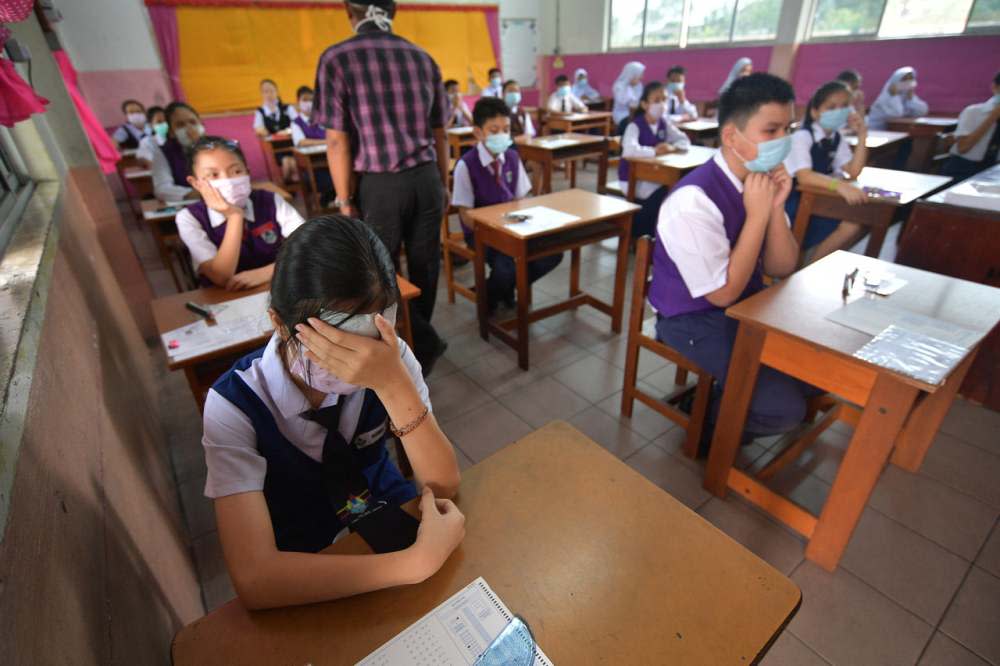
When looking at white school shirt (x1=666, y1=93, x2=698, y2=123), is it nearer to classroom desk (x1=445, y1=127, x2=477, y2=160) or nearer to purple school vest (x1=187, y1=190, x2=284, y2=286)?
classroom desk (x1=445, y1=127, x2=477, y2=160)

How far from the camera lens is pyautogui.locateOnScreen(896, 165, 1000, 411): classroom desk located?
2053 mm

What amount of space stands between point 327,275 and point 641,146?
3.78m

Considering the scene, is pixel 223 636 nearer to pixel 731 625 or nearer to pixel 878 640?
pixel 731 625

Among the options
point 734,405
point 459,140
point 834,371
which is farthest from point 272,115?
point 834,371

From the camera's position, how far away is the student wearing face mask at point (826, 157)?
281 centimetres

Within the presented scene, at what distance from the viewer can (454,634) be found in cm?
68

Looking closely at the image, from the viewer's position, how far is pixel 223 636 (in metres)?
0.69

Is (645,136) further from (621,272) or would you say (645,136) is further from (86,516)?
(86,516)

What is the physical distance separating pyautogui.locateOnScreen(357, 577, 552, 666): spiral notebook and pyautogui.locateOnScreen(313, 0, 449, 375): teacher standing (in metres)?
1.54

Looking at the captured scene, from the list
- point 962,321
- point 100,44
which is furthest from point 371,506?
point 100,44

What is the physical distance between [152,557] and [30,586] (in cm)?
70

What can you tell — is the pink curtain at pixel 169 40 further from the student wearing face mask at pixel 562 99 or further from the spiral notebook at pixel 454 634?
the spiral notebook at pixel 454 634

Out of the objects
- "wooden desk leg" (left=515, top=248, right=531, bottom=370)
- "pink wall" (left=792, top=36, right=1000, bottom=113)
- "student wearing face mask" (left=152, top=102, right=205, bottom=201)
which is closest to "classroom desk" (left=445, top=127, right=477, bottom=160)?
"student wearing face mask" (left=152, top=102, right=205, bottom=201)

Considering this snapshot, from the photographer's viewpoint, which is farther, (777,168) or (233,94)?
(233,94)
